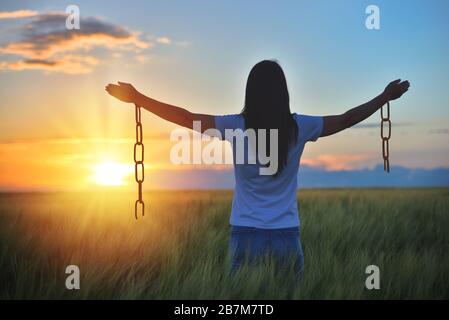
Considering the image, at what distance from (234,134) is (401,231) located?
3.96m

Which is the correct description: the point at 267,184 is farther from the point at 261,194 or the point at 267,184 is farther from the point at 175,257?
the point at 175,257

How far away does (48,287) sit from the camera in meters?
3.78

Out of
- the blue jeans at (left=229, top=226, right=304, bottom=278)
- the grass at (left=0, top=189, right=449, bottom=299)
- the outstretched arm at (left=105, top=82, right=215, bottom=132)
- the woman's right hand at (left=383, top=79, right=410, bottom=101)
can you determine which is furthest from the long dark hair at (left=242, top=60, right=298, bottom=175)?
the woman's right hand at (left=383, top=79, right=410, bottom=101)

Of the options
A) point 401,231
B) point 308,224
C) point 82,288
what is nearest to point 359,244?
point 308,224

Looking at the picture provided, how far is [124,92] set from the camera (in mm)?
3988

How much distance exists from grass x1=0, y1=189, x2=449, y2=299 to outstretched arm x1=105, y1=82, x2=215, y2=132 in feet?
3.14

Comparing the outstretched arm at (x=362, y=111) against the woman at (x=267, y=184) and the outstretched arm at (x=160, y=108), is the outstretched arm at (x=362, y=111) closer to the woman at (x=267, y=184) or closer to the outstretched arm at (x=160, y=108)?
the woman at (x=267, y=184)

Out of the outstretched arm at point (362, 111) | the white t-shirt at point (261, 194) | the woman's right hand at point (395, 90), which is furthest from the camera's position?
the woman's right hand at point (395, 90)

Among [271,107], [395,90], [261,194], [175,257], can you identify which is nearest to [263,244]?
[261,194]

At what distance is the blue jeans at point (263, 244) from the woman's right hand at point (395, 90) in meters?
1.43

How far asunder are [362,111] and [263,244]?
4.27 ft

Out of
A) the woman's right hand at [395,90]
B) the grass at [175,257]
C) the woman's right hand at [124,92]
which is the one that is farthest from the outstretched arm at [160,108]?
the woman's right hand at [395,90]

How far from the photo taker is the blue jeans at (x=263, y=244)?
3.63 meters

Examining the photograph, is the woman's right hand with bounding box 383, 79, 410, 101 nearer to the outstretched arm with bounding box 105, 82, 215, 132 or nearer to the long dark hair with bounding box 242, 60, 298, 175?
the long dark hair with bounding box 242, 60, 298, 175
